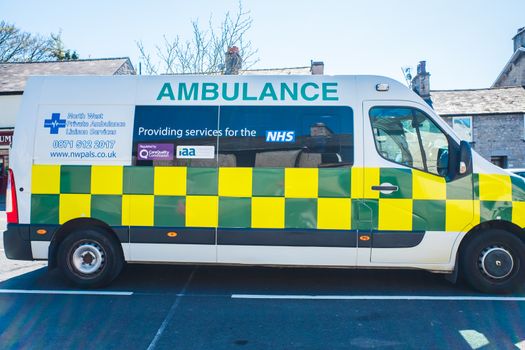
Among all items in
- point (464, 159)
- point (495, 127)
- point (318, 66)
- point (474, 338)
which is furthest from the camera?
point (318, 66)

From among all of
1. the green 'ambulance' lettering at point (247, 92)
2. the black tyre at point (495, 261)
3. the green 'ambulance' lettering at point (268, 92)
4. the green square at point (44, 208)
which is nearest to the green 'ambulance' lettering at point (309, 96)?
the green 'ambulance' lettering at point (247, 92)

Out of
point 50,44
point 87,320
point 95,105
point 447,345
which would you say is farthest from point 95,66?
point 447,345

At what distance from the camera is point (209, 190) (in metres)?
4.89

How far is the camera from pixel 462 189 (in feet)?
15.5

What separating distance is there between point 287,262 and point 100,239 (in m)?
2.30

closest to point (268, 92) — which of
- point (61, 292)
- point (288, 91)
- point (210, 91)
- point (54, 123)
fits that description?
point (288, 91)

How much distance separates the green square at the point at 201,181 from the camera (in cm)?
489

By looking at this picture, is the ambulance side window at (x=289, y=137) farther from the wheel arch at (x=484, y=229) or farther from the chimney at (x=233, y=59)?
the chimney at (x=233, y=59)

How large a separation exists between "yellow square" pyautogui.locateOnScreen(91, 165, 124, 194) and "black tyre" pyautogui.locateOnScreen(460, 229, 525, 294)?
13.8 feet

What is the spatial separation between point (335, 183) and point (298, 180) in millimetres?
432

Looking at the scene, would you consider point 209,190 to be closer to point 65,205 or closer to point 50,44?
point 65,205

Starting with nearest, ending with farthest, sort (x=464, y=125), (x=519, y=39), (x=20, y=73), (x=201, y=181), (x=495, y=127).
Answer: (x=201, y=181), (x=495, y=127), (x=464, y=125), (x=20, y=73), (x=519, y=39)

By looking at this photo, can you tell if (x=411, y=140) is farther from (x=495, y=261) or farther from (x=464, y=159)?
(x=495, y=261)

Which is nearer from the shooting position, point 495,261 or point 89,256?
point 495,261
